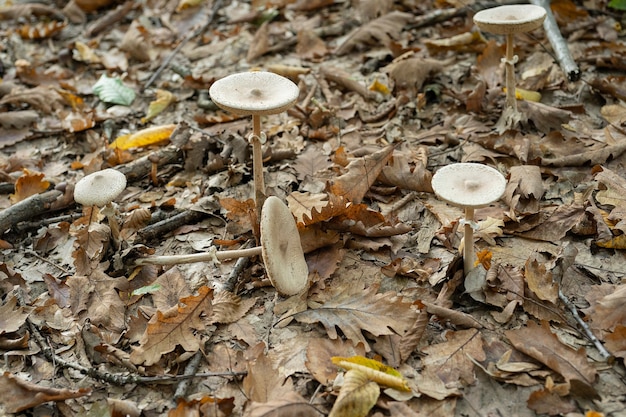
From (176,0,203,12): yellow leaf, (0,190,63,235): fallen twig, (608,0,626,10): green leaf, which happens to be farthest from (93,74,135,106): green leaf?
(608,0,626,10): green leaf

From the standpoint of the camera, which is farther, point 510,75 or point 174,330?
point 510,75

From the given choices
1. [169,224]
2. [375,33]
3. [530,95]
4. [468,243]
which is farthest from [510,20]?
[169,224]

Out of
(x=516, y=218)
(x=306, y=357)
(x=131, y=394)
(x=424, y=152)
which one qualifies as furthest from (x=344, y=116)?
(x=131, y=394)

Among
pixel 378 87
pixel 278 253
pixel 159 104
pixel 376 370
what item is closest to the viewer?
pixel 376 370

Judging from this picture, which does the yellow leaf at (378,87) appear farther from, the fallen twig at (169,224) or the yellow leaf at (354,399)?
the yellow leaf at (354,399)

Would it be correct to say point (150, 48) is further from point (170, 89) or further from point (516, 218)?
point (516, 218)

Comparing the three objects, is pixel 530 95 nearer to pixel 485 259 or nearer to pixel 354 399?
pixel 485 259

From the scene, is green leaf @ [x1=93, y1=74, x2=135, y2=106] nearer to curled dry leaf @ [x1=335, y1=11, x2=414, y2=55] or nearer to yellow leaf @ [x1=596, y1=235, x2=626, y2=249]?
curled dry leaf @ [x1=335, y1=11, x2=414, y2=55]
